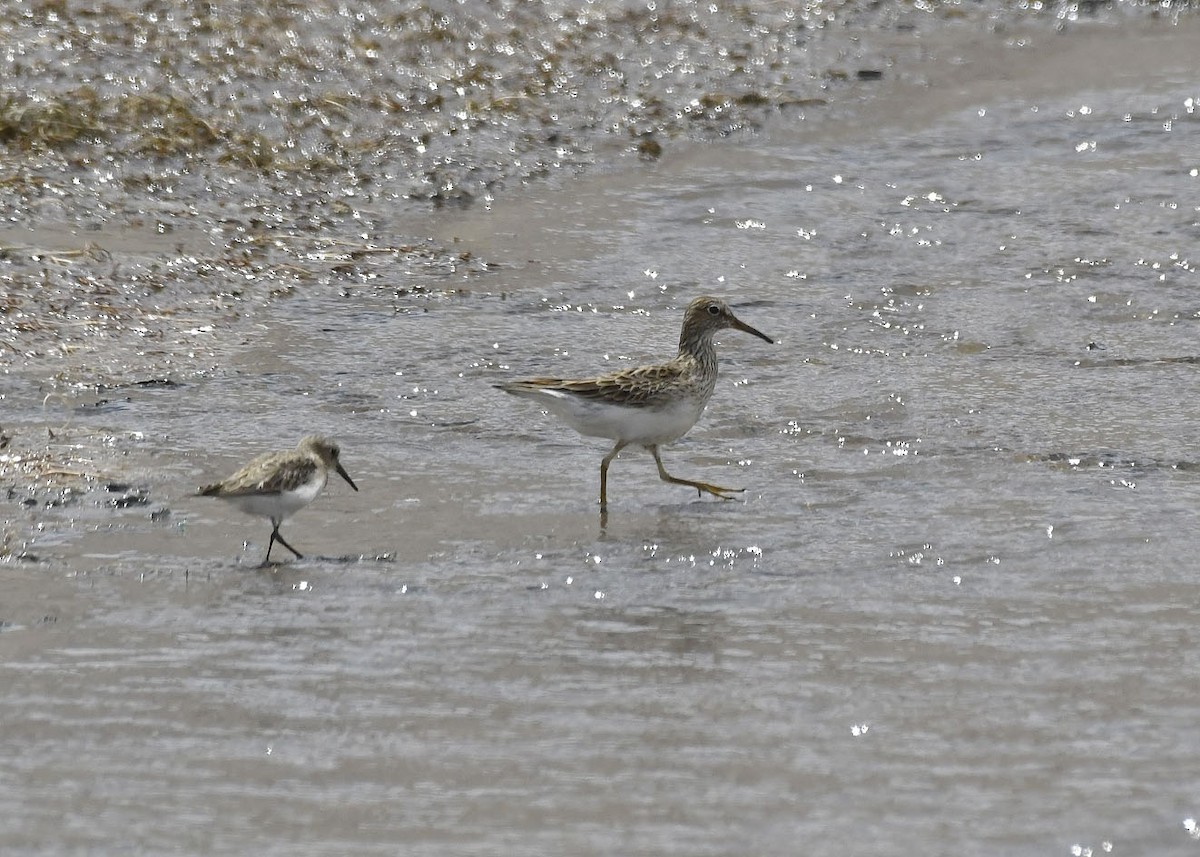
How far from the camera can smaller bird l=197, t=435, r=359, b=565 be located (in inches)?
320

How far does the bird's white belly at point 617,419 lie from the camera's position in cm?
936

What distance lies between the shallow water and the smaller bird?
206 mm

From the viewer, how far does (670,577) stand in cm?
800

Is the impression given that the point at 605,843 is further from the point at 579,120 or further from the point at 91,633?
the point at 579,120

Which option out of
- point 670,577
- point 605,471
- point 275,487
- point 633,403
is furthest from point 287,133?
point 670,577

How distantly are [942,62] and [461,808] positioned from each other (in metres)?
14.6

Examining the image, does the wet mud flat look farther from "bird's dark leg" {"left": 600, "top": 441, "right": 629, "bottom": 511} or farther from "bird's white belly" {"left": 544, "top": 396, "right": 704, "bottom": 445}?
"bird's dark leg" {"left": 600, "top": 441, "right": 629, "bottom": 511}

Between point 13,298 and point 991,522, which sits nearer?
point 991,522

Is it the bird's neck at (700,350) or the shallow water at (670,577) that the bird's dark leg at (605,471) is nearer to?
the shallow water at (670,577)

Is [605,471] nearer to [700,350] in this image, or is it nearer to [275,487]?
[700,350]

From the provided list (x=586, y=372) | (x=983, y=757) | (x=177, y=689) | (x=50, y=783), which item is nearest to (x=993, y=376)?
(x=586, y=372)

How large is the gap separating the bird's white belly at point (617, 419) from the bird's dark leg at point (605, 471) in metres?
0.05

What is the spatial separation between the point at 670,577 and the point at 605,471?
1.41m

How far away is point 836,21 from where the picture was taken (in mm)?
19969
